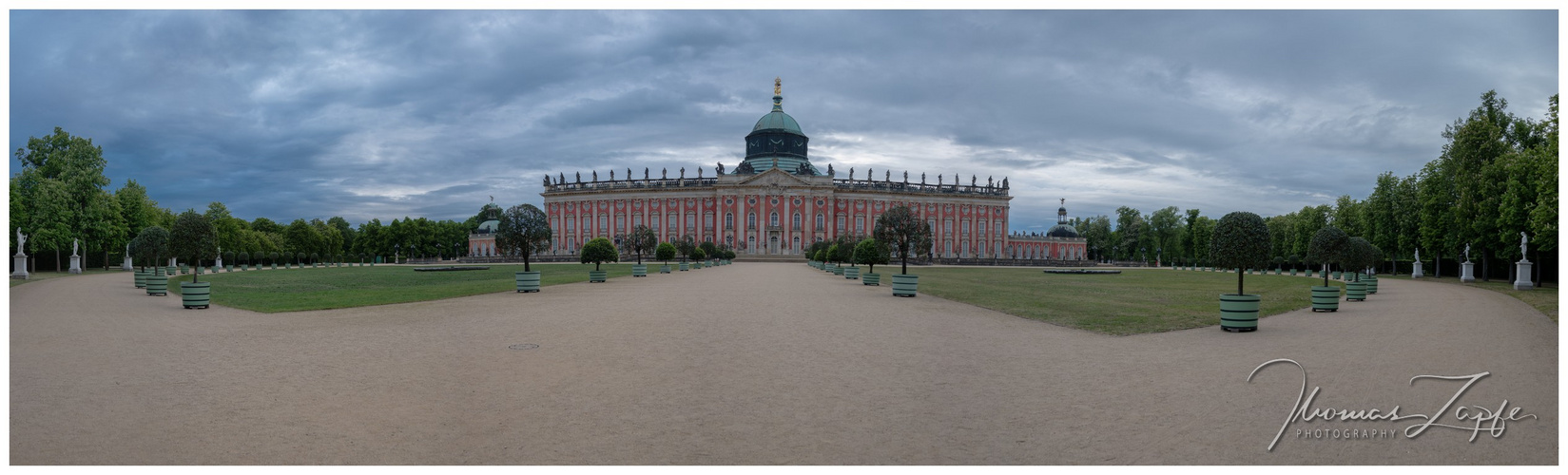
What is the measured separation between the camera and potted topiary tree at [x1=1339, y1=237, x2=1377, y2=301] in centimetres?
2147

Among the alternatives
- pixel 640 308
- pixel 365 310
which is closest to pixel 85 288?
pixel 365 310

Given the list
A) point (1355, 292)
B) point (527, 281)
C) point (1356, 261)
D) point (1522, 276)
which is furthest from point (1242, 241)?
point (1522, 276)

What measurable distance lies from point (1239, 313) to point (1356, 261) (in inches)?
562

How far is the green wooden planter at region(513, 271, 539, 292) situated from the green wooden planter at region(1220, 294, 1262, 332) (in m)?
19.0

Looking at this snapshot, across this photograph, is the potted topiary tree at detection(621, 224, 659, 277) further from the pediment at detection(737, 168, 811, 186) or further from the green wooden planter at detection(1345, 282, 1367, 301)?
the pediment at detection(737, 168, 811, 186)

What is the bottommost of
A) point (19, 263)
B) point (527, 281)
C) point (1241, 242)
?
point (527, 281)

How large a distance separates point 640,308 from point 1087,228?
443 ft

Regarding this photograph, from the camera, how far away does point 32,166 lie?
157ft

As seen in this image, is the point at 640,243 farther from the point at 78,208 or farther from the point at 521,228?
the point at 78,208

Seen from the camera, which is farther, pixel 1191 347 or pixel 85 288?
pixel 85 288

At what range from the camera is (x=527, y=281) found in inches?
985

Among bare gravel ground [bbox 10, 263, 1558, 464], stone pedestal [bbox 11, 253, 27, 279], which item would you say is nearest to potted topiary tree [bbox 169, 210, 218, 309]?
bare gravel ground [bbox 10, 263, 1558, 464]

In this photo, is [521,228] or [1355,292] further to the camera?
[521,228]

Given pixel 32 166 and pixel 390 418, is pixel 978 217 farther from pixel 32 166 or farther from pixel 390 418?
pixel 390 418
